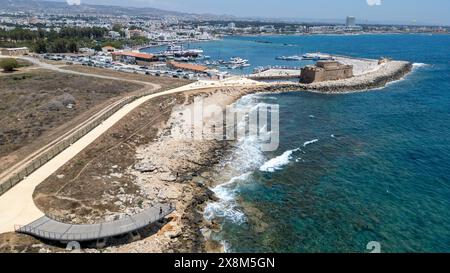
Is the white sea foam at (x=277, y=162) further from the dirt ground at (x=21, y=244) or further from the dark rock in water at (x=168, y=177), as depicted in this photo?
the dirt ground at (x=21, y=244)

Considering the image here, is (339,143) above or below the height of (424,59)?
below

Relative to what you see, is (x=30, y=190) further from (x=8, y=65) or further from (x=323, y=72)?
(x=323, y=72)

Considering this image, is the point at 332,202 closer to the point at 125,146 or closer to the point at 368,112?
the point at 125,146

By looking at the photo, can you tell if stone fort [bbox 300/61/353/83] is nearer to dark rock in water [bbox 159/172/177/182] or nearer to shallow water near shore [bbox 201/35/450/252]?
shallow water near shore [bbox 201/35/450/252]

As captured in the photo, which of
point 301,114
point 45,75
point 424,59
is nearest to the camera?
point 301,114

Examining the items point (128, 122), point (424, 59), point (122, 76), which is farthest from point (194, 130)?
point (424, 59)

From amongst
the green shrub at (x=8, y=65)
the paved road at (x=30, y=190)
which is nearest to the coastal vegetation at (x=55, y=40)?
the green shrub at (x=8, y=65)

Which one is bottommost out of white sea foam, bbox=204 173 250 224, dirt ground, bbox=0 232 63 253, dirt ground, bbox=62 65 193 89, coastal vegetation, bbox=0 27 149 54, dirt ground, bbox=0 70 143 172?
white sea foam, bbox=204 173 250 224

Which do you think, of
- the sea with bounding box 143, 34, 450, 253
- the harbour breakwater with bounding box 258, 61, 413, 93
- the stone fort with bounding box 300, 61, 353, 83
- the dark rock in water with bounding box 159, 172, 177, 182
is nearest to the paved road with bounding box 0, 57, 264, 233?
the dark rock in water with bounding box 159, 172, 177, 182
